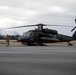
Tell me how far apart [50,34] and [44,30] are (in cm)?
122

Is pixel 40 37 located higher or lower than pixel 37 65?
higher

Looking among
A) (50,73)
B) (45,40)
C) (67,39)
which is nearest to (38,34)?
(45,40)

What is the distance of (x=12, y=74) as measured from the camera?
10133 millimetres

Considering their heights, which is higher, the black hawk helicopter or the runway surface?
the black hawk helicopter

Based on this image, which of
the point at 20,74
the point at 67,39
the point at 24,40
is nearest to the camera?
the point at 20,74

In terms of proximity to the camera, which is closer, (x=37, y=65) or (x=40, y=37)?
(x=37, y=65)

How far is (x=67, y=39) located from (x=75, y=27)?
8.32 feet

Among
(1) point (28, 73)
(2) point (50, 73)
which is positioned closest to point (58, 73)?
(2) point (50, 73)

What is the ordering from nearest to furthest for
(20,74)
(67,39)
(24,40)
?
1. (20,74)
2. (24,40)
3. (67,39)

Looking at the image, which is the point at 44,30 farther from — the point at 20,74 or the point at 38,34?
the point at 20,74

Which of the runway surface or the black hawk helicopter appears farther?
the black hawk helicopter

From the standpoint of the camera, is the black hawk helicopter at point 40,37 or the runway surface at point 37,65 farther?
the black hawk helicopter at point 40,37

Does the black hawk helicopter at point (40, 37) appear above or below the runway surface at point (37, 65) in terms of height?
above

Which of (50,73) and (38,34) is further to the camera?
(38,34)
